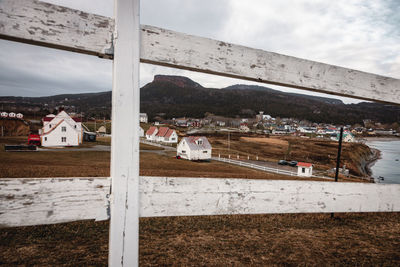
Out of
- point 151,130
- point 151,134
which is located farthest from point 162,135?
point 151,130

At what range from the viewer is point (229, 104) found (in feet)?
362

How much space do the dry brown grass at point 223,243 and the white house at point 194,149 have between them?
74.7 feet

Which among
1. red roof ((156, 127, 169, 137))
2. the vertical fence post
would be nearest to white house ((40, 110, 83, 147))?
red roof ((156, 127, 169, 137))

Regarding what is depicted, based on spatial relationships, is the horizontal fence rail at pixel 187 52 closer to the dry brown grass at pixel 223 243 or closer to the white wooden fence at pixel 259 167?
the dry brown grass at pixel 223 243

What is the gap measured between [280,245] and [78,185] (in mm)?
2699

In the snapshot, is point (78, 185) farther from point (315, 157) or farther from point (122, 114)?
point (315, 157)

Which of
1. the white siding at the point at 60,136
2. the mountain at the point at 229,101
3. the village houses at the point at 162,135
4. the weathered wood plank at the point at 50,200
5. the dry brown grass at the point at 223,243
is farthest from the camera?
the mountain at the point at 229,101

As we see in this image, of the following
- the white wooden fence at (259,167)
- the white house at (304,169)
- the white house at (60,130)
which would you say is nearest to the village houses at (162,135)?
the white wooden fence at (259,167)

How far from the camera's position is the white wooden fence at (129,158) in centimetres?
90

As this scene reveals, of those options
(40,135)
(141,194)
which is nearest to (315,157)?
(40,135)

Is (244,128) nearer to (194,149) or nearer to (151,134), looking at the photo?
(151,134)

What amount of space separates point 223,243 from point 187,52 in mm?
2603

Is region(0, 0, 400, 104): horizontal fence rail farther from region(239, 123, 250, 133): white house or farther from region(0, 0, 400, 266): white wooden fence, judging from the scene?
region(239, 123, 250, 133): white house

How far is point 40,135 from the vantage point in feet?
55.5
